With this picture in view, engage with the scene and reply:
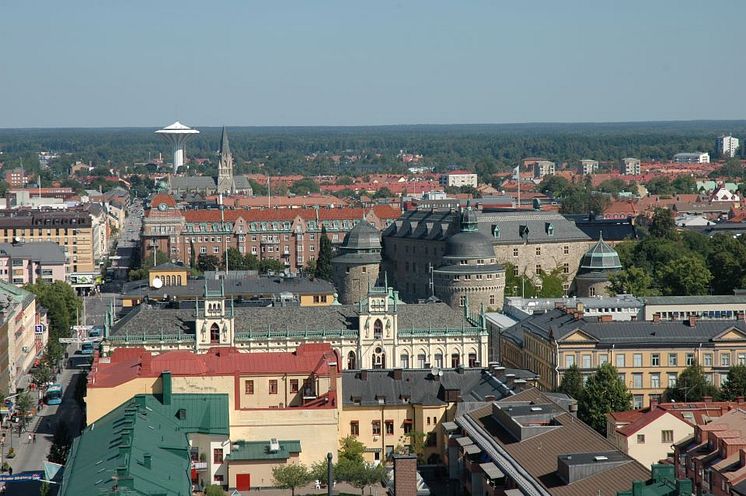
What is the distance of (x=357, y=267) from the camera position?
113 metres

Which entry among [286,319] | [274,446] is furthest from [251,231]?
[274,446]

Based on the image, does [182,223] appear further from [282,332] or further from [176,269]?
[282,332]

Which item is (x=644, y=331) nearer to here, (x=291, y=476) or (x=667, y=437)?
(x=667, y=437)

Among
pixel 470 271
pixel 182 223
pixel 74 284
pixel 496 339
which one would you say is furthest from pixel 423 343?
pixel 182 223

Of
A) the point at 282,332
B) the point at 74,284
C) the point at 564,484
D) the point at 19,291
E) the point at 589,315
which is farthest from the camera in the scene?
the point at 74,284

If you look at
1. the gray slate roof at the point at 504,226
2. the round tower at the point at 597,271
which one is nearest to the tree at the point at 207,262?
the gray slate roof at the point at 504,226

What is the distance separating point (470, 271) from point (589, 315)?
51.0 feet

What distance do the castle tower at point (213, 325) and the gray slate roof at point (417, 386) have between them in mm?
11203

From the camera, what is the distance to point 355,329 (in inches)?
3123

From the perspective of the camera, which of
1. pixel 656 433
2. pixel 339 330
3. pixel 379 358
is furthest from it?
pixel 339 330

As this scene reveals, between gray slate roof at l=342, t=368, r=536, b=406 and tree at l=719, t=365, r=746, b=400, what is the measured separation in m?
10.3

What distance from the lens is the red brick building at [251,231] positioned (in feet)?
515

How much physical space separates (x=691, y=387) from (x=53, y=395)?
30191 mm

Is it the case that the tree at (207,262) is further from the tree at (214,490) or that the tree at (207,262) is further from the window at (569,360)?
the tree at (214,490)
